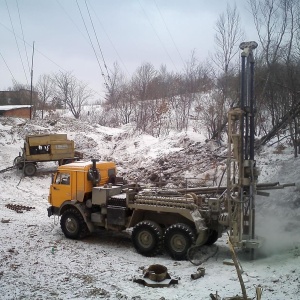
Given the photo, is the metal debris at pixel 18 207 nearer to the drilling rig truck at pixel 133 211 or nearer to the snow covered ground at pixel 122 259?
the snow covered ground at pixel 122 259

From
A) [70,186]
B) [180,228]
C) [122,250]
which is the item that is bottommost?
[122,250]

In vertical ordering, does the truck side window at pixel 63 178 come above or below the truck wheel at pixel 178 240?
above

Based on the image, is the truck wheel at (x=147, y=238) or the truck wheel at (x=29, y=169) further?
the truck wheel at (x=29, y=169)

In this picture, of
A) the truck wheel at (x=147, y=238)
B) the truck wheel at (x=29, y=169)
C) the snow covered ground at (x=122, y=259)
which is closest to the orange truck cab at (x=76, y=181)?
the snow covered ground at (x=122, y=259)

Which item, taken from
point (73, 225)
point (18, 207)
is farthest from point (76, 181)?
point (18, 207)

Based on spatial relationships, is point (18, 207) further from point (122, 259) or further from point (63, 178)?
point (122, 259)

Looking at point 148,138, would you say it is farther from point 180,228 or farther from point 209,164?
point 180,228

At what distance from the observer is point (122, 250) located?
10.8 metres

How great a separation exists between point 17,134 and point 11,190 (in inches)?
455

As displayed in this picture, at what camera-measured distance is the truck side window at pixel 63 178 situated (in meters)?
12.1

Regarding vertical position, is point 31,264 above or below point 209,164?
below

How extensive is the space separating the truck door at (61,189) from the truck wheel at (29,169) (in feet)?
39.1

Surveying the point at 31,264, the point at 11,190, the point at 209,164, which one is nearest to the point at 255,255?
the point at 31,264

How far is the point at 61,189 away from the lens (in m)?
Answer: 12.2
